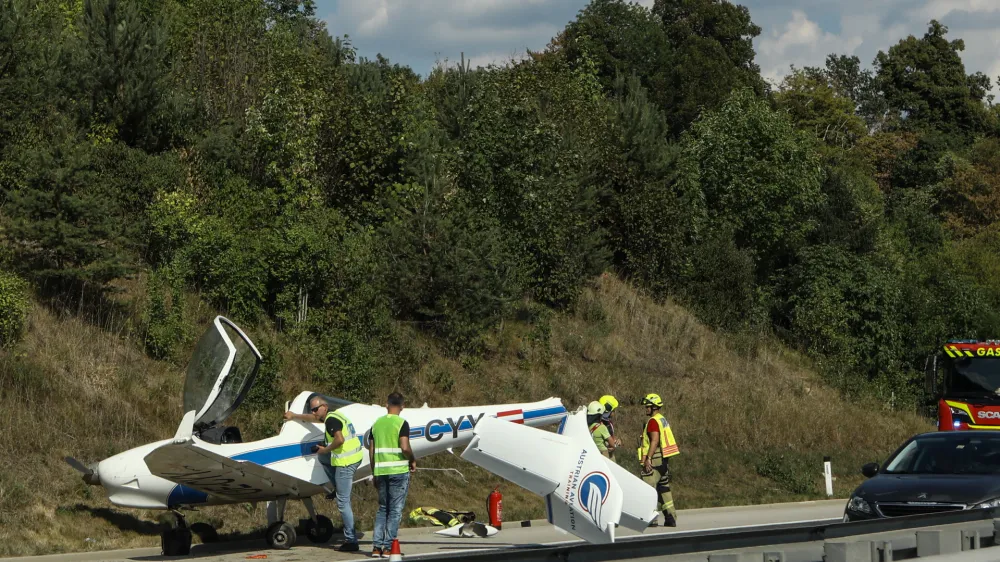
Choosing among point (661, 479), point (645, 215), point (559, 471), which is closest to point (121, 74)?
→ point (645, 215)

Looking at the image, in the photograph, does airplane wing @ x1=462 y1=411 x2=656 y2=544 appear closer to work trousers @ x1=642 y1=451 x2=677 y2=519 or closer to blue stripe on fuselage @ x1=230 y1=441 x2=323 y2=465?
blue stripe on fuselage @ x1=230 y1=441 x2=323 y2=465

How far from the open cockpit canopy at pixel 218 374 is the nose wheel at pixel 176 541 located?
4.20ft

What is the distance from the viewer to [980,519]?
1167 centimetres

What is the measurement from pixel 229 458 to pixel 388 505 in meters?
1.98

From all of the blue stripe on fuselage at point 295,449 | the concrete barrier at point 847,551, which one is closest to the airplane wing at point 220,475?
the blue stripe on fuselage at point 295,449

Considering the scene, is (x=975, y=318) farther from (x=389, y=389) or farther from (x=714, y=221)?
(x=389, y=389)

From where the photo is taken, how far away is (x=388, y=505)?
12.9 meters

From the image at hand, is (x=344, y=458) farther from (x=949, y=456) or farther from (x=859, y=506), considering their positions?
(x=949, y=456)

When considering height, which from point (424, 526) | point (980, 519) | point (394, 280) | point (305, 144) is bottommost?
point (424, 526)

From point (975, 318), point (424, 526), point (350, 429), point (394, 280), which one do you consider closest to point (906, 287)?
point (975, 318)

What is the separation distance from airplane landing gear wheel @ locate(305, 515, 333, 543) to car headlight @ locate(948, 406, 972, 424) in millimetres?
16458

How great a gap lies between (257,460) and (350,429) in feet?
3.94

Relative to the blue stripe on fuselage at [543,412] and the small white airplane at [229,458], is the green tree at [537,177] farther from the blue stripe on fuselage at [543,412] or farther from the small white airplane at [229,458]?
the small white airplane at [229,458]

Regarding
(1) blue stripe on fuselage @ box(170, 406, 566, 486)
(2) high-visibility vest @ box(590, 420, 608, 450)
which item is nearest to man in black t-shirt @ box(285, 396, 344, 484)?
(1) blue stripe on fuselage @ box(170, 406, 566, 486)
